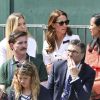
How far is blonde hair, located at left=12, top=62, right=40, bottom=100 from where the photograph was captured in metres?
5.90

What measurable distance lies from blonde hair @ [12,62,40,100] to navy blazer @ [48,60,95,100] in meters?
0.32

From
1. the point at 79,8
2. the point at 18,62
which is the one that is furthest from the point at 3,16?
the point at 18,62

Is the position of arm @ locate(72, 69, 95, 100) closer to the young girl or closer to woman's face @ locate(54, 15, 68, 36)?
the young girl

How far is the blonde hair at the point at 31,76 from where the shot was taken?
5.90 meters

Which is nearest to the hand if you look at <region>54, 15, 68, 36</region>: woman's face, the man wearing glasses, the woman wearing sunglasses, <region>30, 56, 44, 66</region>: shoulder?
the man wearing glasses

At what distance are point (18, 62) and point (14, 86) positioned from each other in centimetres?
38

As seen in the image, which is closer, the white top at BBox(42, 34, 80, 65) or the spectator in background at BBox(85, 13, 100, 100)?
the spectator in background at BBox(85, 13, 100, 100)

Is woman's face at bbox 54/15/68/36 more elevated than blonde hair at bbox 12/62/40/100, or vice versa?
woman's face at bbox 54/15/68/36

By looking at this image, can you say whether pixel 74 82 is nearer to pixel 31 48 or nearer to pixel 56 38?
pixel 31 48

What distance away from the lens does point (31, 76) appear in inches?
235

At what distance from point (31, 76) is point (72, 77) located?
490mm

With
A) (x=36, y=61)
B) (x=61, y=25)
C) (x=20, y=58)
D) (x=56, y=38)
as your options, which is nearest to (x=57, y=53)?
(x=56, y=38)

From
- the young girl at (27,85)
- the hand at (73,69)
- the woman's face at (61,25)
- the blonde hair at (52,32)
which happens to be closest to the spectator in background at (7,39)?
the blonde hair at (52,32)

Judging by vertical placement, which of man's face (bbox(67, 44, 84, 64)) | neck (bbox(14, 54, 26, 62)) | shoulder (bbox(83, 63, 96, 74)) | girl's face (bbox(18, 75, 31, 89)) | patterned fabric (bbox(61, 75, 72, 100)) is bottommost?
patterned fabric (bbox(61, 75, 72, 100))
